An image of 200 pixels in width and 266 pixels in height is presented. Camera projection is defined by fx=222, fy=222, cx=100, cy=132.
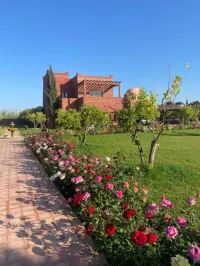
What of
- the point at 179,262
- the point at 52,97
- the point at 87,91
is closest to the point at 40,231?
the point at 179,262

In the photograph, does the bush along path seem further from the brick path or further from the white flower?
the brick path

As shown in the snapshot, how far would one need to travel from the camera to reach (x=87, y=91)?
96.5 feet

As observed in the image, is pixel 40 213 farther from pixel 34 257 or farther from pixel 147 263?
pixel 147 263

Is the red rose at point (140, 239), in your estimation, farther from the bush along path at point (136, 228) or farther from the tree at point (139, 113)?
the tree at point (139, 113)

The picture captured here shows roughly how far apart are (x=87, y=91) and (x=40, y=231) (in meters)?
27.5

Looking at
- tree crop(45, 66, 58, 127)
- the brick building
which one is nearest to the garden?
the brick building

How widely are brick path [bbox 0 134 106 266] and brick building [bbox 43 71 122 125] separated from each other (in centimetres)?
2017

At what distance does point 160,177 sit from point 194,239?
3189 millimetres

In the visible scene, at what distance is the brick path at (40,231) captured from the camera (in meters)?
2.22

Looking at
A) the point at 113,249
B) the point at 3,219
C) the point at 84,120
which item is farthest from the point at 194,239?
the point at 84,120

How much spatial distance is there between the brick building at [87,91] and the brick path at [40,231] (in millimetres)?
20168

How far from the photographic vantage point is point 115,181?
3.46 m

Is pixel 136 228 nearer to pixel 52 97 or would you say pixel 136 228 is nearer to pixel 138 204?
pixel 138 204

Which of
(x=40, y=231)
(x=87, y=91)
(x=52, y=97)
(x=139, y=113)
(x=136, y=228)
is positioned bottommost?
(x=40, y=231)
